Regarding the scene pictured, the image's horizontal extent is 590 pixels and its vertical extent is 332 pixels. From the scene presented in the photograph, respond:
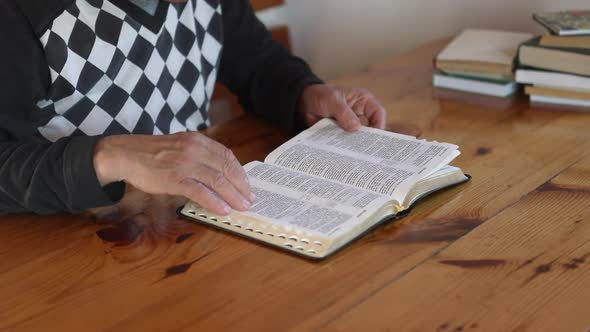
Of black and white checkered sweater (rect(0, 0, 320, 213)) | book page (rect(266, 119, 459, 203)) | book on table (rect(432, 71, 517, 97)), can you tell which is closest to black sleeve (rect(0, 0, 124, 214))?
black and white checkered sweater (rect(0, 0, 320, 213))

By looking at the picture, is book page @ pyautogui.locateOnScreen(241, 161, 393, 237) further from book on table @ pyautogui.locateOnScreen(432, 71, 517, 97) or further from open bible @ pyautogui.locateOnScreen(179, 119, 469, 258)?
book on table @ pyautogui.locateOnScreen(432, 71, 517, 97)

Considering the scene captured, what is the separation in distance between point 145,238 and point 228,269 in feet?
0.50

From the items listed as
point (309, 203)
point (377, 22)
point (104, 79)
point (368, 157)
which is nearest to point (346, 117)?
point (368, 157)

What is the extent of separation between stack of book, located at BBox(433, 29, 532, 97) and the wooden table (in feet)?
0.92

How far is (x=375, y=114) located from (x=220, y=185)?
41 cm

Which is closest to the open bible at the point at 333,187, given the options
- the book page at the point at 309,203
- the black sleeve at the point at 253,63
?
the book page at the point at 309,203

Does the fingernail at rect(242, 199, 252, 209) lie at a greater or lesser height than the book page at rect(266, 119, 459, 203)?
greater

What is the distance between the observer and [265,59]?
1.61 metres

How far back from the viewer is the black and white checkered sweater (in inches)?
43.5

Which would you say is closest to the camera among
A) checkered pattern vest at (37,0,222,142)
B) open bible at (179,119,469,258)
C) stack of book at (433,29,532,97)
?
open bible at (179,119,469,258)

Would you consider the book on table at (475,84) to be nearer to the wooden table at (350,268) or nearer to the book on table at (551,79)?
the book on table at (551,79)

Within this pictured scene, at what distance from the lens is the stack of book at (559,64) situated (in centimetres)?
142

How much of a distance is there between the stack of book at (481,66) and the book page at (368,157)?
1.14ft

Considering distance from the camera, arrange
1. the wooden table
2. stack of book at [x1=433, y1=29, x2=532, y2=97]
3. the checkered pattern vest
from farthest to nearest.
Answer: stack of book at [x1=433, y1=29, x2=532, y2=97] → the checkered pattern vest → the wooden table
